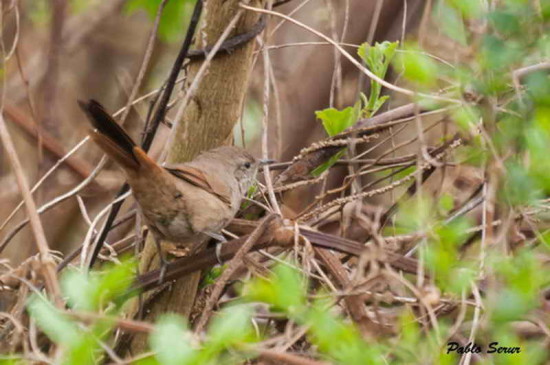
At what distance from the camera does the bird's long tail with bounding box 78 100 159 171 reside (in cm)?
262

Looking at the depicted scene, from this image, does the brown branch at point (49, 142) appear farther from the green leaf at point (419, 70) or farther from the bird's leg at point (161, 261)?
the green leaf at point (419, 70)

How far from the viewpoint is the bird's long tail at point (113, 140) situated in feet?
8.60

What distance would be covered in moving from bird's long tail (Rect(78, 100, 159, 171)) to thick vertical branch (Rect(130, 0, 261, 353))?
158 mm

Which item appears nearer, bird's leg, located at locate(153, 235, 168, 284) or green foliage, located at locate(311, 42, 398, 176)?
bird's leg, located at locate(153, 235, 168, 284)

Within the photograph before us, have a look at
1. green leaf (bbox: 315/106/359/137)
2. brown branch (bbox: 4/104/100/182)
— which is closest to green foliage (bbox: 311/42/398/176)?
green leaf (bbox: 315/106/359/137)

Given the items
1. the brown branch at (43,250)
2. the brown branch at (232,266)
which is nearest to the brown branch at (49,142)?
the brown branch at (232,266)

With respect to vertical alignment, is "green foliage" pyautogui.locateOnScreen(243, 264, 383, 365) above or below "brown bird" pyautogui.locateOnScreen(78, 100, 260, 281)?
above

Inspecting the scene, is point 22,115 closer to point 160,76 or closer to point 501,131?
point 160,76

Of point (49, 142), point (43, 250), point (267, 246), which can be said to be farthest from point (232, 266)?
point (49, 142)

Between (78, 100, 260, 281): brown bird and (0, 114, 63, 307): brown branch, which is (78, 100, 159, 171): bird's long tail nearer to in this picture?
(78, 100, 260, 281): brown bird

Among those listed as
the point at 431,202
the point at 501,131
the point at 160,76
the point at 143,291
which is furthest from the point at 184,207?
the point at 160,76

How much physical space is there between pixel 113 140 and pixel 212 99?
1.24 ft

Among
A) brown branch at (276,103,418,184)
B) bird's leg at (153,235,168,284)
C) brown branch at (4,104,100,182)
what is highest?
brown branch at (276,103,418,184)

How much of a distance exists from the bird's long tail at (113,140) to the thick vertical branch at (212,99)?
158mm
